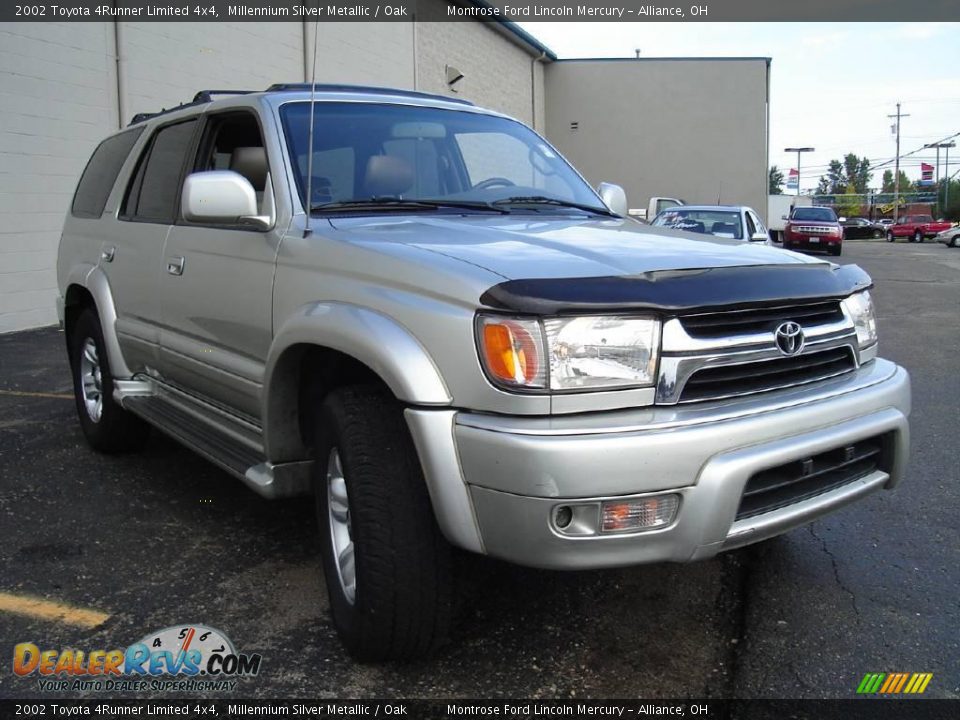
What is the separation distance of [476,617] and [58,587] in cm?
161

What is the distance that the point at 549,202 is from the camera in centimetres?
388

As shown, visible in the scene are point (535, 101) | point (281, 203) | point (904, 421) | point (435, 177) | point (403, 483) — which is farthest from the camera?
point (535, 101)

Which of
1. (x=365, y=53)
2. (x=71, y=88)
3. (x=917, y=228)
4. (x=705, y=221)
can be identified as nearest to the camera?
(x=71, y=88)

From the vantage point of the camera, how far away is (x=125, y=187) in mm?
4891

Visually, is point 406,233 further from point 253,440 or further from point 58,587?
point 58,587

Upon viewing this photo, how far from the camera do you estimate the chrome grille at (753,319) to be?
248 centimetres

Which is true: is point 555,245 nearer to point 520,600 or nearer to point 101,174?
point 520,600

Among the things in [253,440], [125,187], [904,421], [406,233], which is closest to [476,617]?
[253,440]

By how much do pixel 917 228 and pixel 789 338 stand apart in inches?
2204

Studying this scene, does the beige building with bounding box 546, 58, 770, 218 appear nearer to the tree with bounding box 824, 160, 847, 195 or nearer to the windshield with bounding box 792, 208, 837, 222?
the windshield with bounding box 792, 208, 837, 222

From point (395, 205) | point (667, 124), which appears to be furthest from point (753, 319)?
point (667, 124)

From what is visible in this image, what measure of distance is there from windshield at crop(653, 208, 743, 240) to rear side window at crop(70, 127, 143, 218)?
8.08 m

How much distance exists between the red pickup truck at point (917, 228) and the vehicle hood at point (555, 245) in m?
54.7

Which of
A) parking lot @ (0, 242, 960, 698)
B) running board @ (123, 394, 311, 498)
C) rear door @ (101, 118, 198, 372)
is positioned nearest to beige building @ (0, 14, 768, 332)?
rear door @ (101, 118, 198, 372)
